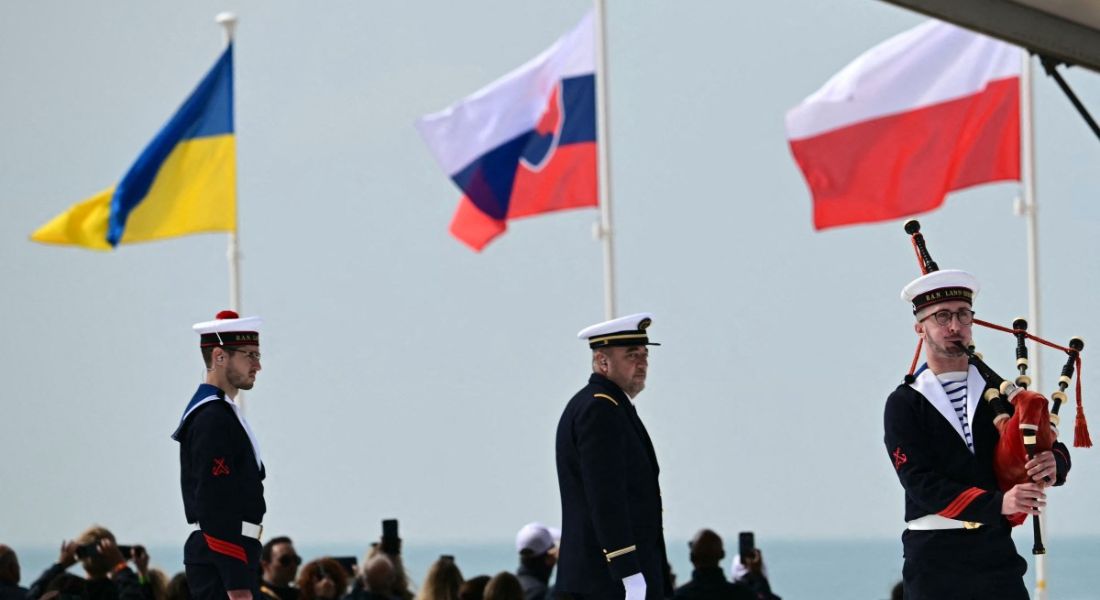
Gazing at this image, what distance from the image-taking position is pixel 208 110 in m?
17.7

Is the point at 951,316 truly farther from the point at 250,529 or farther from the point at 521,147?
the point at 521,147

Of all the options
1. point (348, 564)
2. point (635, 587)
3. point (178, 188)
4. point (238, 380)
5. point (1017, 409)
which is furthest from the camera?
point (178, 188)

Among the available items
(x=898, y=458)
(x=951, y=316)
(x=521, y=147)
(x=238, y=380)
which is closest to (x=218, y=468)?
(x=238, y=380)

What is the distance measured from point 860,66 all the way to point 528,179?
9.04 feet

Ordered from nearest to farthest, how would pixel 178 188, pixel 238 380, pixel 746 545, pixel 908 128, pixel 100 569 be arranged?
pixel 238 380
pixel 100 569
pixel 746 545
pixel 908 128
pixel 178 188

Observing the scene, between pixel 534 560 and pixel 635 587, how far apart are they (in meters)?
2.75

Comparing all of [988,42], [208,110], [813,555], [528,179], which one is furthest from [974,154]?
[813,555]

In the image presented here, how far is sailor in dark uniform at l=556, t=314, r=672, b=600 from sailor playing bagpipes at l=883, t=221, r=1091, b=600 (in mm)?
1113

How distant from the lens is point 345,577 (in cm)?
1102

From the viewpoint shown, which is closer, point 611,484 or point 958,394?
point 958,394

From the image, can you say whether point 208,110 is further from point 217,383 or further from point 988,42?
point 217,383

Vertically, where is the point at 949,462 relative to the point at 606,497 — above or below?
above

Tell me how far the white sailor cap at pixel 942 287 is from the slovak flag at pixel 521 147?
9662 millimetres

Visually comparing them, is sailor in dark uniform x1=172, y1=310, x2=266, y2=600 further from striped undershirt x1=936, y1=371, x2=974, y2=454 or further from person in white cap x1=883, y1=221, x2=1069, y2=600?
striped undershirt x1=936, y1=371, x2=974, y2=454
